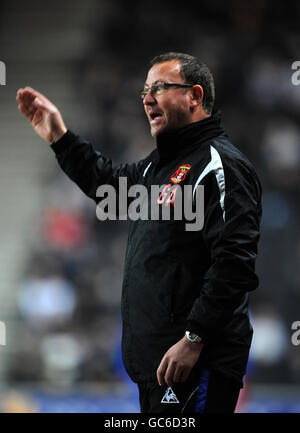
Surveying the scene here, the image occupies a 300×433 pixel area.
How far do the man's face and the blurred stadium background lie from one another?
3360 millimetres

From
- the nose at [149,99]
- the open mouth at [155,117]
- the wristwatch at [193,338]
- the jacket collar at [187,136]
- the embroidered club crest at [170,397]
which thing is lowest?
the embroidered club crest at [170,397]

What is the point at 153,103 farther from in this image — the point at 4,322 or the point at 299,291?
the point at 4,322

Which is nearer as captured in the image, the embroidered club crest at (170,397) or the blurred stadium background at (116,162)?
the embroidered club crest at (170,397)

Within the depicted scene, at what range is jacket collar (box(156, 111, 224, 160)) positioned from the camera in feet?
8.50

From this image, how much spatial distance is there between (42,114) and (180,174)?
0.88m

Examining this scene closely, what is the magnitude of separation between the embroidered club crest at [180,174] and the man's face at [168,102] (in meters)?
0.21

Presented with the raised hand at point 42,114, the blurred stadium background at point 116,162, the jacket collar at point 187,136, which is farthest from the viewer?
the blurred stadium background at point 116,162

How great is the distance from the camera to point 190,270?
7.86 ft

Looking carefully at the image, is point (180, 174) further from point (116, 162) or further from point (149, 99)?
point (116, 162)

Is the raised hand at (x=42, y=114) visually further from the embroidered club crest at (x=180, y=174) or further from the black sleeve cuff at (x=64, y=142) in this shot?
the embroidered club crest at (x=180, y=174)

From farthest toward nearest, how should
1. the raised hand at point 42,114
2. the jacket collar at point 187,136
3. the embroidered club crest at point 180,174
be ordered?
the raised hand at point 42,114 → the jacket collar at point 187,136 → the embroidered club crest at point 180,174

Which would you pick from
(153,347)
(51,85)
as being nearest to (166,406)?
(153,347)

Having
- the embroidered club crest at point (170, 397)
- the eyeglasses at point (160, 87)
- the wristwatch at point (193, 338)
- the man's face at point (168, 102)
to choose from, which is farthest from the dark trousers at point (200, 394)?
the eyeglasses at point (160, 87)

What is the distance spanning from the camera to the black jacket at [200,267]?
7.47ft
